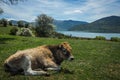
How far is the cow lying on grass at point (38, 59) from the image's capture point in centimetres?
1198

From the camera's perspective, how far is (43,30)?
314ft

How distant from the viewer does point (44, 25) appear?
9869 cm

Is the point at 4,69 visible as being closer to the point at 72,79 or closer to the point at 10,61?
the point at 10,61

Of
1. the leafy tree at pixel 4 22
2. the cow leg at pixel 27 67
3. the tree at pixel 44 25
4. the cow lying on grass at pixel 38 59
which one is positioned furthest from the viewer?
the leafy tree at pixel 4 22

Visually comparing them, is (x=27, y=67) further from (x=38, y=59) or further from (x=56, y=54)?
(x=56, y=54)

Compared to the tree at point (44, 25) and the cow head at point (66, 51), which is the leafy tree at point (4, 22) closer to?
the tree at point (44, 25)

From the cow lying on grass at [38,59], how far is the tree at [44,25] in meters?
77.8

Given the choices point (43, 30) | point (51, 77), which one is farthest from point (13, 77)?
point (43, 30)

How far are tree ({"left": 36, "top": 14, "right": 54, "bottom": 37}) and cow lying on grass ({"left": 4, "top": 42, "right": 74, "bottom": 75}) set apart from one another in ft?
255

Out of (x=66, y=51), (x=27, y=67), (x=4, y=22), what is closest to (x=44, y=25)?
(x=4, y=22)

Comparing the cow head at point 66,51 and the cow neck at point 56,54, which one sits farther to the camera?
the cow neck at point 56,54

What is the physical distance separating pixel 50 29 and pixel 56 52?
83.7 m

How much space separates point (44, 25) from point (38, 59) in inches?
3398

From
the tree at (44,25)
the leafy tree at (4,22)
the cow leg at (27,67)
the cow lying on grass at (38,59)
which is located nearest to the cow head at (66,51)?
the cow lying on grass at (38,59)
